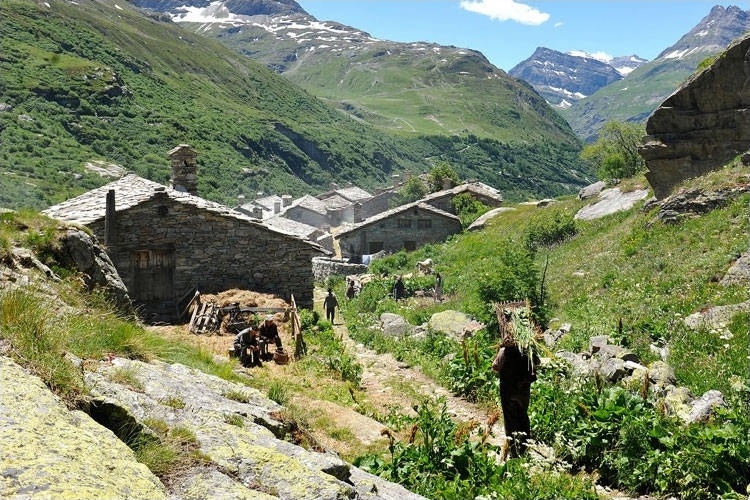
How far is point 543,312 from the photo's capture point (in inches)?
680

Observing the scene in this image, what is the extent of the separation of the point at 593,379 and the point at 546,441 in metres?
1.88

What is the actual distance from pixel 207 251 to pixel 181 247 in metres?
0.88

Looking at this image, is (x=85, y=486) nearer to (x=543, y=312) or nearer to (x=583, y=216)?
(x=543, y=312)

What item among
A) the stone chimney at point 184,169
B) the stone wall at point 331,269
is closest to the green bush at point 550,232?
the stone wall at point 331,269

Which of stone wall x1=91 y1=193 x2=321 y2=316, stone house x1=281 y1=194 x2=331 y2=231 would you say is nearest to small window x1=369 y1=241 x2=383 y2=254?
stone wall x1=91 y1=193 x2=321 y2=316

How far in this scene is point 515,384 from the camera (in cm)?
792

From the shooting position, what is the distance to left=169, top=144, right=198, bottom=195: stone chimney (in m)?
23.7

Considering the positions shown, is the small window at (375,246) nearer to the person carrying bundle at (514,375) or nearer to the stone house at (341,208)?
the stone house at (341,208)

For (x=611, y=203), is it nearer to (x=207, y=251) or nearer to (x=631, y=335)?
(x=631, y=335)

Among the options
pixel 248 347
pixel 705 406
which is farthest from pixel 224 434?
pixel 248 347

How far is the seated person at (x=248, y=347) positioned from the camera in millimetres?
12992

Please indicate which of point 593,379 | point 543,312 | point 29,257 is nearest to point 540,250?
point 543,312

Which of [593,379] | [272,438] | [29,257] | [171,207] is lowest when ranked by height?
[593,379]

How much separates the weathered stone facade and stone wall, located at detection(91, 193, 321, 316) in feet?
0.09
